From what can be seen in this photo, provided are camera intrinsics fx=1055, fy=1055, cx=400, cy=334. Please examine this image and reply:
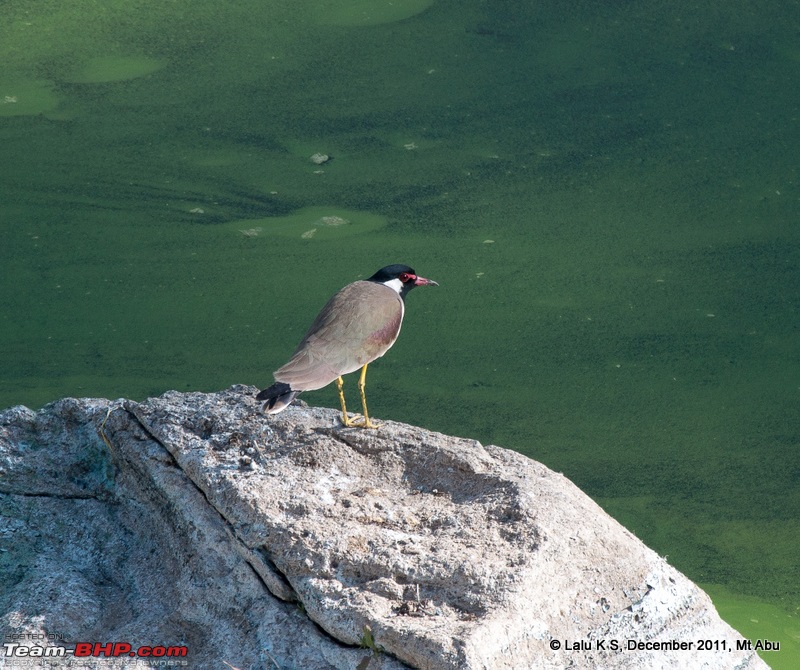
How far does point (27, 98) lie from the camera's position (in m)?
3.94

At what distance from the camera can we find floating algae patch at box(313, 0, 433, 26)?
4457mm

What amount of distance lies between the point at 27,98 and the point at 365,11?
146 centimetres

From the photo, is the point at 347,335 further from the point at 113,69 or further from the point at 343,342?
the point at 113,69

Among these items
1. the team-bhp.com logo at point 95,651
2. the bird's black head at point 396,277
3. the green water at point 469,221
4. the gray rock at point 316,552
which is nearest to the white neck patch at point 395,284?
the bird's black head at point 396,277

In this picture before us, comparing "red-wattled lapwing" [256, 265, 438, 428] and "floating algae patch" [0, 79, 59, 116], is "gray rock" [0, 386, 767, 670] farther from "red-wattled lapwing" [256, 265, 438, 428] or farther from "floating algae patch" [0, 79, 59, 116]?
"floating algae patch" [0, 79, 59, 116]

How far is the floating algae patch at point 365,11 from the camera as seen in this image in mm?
4457

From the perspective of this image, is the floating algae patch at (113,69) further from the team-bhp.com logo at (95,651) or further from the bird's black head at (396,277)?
the team-bhp.com logo at (95,651)

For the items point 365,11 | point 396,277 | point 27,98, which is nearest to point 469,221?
point 396,277

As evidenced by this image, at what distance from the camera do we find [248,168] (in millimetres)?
3619

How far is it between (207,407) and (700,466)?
134 centimetres

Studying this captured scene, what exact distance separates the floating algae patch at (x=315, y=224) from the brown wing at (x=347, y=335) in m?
1.40

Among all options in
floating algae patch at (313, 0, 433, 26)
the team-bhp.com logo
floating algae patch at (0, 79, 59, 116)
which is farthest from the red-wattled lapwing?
floating algae patch at (313, 0, 433, 26)

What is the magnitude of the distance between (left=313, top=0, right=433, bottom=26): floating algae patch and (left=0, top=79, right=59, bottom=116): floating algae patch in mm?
1171

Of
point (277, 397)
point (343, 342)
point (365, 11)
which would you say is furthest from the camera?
point (365, 11)
